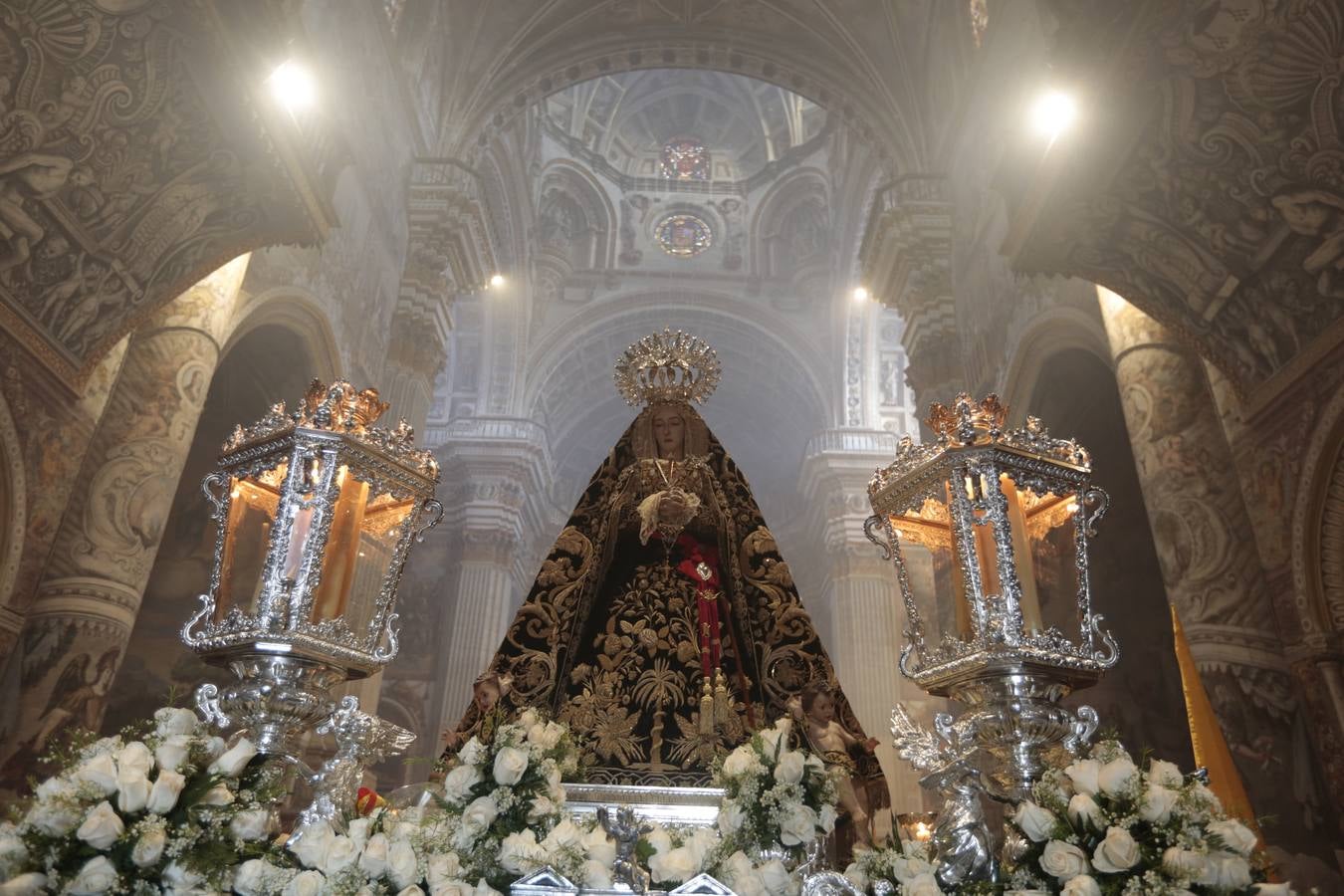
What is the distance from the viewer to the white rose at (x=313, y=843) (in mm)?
2617

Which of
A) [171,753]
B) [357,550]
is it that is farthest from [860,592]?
[171,753]

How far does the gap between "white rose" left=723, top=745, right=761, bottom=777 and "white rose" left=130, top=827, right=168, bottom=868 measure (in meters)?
1.48

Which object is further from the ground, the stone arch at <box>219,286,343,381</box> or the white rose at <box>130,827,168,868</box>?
the stone arch at <box>219,286,343,381</box>

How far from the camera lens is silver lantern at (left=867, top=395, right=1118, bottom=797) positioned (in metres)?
3.11

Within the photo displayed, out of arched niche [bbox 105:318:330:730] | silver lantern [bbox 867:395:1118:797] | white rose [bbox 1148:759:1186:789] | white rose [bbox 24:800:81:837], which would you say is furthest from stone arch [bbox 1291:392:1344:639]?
arched niche [bbox 105:318:330:730]

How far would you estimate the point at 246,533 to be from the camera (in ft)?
12.5

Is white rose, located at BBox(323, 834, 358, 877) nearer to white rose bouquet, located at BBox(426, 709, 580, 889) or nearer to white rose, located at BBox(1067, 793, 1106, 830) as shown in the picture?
white rose bouquet, located at BBox(426, 709, 580, 889)

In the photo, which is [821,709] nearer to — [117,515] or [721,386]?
[117,515]

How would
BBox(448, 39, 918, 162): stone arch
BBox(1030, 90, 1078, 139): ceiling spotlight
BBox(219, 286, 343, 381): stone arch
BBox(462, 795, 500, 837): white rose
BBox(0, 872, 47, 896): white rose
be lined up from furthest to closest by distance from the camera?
BBox(448, 39, 918, 162): stone arch < BBox(219, 286, 343, 381): stone arch < BBox(1030, 90, 1078, 139): ceiling spotlight < BBox(462, 795, 500, 837): white rose < BBox(0, 872, 47, 896): white rose

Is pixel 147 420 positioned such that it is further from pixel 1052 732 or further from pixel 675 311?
pixel 675 311

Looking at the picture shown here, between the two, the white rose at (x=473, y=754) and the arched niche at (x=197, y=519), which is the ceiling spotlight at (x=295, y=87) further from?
the white rose at (x=473, y=754)

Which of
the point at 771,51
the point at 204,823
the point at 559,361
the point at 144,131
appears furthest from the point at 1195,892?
the point at 559,361

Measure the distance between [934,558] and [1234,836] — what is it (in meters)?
1.63

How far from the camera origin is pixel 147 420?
20.9ft
